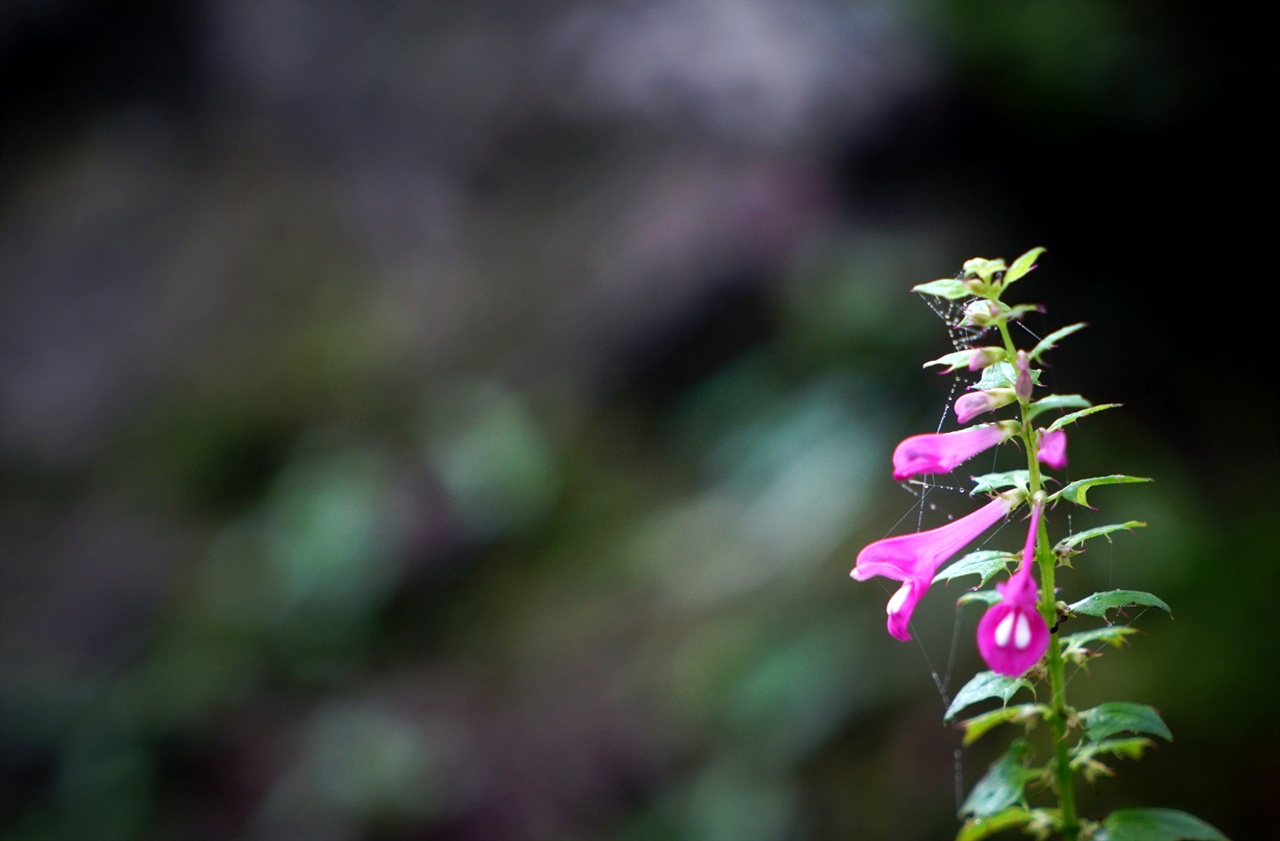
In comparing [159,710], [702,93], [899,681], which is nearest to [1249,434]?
[899,681]

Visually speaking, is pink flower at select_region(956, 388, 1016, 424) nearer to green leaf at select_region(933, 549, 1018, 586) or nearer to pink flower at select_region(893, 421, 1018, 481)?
pink flower at select_region(893, 421, 1018, 481)

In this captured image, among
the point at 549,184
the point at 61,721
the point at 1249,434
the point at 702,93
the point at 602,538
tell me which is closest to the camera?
the point at 1249,434

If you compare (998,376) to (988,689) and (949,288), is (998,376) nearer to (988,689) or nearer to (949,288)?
(949,288)

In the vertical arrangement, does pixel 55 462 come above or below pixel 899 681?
above

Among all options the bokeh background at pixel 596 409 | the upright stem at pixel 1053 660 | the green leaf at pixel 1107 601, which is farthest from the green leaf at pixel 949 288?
the bokeh background at pixel 596 409

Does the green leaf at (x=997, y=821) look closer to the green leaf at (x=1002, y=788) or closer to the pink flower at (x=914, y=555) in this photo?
the green leaf at (x=1002, y=788)

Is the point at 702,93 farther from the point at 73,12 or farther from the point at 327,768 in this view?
the point at 73,12

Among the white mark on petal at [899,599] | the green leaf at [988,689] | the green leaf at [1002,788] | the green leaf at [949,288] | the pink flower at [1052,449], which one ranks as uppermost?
the green leaf at [949,288]
